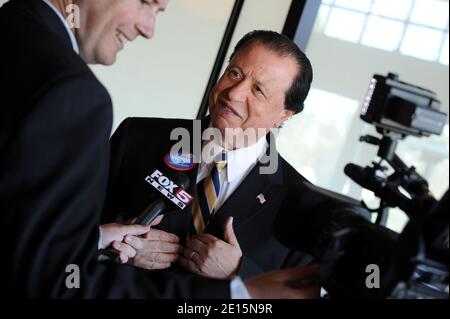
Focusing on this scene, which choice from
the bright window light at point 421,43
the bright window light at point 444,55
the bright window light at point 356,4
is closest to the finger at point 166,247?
the bright window light at point 356,4

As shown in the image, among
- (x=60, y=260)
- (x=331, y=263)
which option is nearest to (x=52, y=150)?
(x=60, y=260)

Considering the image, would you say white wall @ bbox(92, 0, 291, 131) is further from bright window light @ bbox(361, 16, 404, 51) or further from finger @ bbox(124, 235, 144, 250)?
bright window light @ bbox(361, 16, 404, 51)

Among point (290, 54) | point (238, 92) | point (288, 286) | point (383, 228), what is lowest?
point (288, 286)

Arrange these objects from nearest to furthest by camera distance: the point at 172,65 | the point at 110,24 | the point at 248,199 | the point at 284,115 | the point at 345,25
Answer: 1. the point at 110,24
2. the point at 248,199
3. the point at 284,115
4. the point at 172,65
5. the point at 345,25

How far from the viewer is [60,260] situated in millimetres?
774

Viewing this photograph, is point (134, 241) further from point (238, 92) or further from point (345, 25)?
point (345, 25)

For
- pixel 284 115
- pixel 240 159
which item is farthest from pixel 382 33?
pixel 240 159

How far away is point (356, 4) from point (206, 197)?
19.3 ft

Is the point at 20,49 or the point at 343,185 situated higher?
the point at 20,49

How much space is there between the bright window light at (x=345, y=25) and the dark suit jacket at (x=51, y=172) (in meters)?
6.63

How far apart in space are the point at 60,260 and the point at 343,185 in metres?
9.03

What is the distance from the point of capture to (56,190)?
757 millimetres

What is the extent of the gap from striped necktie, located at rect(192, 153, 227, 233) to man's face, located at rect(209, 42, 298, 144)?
0.15 metres
